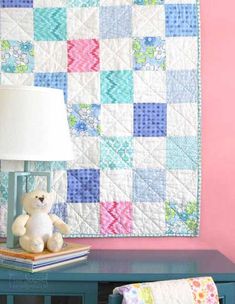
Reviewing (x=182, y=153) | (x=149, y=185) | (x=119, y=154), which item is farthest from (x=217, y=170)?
(x=119, y=154)

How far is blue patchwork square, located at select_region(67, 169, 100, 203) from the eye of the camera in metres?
1.80

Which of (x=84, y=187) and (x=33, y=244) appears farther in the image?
(x=84, y=187)

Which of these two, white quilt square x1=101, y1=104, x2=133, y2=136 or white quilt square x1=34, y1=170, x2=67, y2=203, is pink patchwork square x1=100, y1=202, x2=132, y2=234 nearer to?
white quilt square x1=34, y1=170, x2=67, y2=203

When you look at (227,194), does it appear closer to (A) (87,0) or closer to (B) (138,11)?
(B) (138,11)

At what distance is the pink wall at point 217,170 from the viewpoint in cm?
181

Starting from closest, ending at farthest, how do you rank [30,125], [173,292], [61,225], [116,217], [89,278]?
[173,292] → [89,278] → [30,125] → [61,225] → [116,217]

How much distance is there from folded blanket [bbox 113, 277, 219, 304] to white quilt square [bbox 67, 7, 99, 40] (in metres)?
1.02

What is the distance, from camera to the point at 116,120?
181 centimetres

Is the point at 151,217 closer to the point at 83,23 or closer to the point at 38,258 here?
the point at 38,258

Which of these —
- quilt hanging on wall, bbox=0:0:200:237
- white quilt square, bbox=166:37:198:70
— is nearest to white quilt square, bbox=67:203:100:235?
quilt hanging on wall, bbox=0:0:200:237

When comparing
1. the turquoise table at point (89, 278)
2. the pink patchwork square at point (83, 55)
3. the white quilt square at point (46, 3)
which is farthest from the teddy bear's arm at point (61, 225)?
the white quilt square at point (46, 3)

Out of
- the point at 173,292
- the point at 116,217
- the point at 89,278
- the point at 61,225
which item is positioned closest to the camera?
the point at 173,292

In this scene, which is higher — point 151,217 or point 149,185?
point 149,185

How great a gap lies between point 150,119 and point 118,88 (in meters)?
0.17
